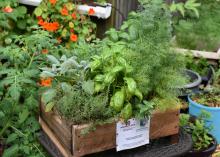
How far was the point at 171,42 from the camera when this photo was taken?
10.0 ft

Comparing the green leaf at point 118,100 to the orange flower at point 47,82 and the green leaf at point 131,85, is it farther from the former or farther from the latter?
the orange flower at point 47,82

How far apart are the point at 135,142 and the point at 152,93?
34cm

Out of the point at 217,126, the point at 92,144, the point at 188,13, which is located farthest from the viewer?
the point at 188,13

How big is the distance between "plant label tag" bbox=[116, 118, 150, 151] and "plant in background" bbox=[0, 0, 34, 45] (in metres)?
1.68

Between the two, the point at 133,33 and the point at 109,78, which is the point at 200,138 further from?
the point at 109,78

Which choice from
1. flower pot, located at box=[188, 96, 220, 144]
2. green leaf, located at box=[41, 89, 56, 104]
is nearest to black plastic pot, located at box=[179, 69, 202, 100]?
flower pot, located at box=[188, 96, 220, 144]

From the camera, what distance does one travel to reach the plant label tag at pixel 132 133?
2842 millimetres

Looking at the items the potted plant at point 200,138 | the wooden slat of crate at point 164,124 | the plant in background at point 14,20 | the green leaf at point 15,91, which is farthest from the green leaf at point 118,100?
the plant in background at point 14,20

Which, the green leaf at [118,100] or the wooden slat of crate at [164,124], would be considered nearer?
the green leaf at [118,100]

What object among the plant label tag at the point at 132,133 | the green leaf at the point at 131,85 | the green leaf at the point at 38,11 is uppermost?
the green leaf at the point at 38,11

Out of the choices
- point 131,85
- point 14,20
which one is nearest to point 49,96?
point 131,85

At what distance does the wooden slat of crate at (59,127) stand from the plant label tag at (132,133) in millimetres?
310

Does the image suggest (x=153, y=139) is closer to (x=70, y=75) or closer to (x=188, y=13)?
(x=70, y=75)

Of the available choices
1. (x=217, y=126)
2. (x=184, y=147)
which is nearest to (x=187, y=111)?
(x=217, y=126)
